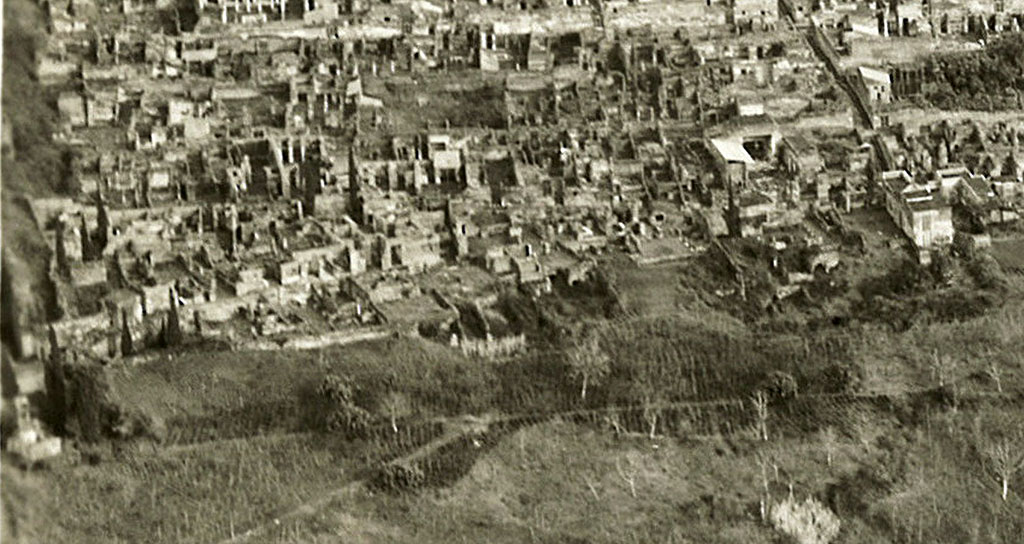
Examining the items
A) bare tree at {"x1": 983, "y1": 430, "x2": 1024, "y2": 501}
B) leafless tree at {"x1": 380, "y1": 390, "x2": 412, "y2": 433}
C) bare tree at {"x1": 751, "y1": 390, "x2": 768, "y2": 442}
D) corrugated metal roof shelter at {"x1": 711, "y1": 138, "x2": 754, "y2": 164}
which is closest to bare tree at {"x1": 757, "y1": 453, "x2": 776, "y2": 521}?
bare tree at {"x1": 751, "y1": 390, "x2": 768, "y2": 442}

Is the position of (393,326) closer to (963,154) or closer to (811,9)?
(963,154)

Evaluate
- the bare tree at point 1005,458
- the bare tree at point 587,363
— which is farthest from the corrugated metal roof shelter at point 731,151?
the bare tree at point 1005,458

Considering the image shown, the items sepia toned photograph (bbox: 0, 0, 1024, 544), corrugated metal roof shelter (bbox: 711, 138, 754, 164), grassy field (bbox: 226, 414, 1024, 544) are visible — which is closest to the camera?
grassy field (bbox: 226, 414, 1024, 544)

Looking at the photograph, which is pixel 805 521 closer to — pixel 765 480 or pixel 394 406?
pixel 765 480

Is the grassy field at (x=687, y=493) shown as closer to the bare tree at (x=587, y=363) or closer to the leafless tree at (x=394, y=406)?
the bare tree at (x=587, y=363)

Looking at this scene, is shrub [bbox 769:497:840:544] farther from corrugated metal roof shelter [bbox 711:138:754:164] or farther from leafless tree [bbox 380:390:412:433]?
corrugated metal roof shelter [bbox 711:138:754:164]

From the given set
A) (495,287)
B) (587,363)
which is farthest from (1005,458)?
(495,287)
